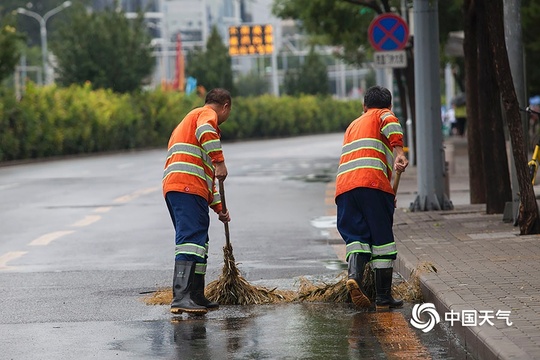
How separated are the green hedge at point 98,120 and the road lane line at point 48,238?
25491 millimetres

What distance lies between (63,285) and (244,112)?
2296 inches

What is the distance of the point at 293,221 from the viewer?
17844mm

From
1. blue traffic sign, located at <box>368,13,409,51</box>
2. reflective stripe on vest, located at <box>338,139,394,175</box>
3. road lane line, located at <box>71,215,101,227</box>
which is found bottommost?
road lane line, located at <box>71,215,101,227</box>

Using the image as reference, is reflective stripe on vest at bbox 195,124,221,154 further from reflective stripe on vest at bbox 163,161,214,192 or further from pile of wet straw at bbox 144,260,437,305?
pile of wet straw at bbox 144,260,437,305

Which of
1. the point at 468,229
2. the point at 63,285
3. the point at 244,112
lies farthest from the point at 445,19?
the point at 244,112

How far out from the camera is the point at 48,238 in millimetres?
15930

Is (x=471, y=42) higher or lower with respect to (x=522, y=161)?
higher

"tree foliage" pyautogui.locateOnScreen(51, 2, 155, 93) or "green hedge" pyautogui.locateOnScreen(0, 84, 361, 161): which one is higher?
"tree foliage" pyautogui.locateOnScreen(51, 2, 155, 93)

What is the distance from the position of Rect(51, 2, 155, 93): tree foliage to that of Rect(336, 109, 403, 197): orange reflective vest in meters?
49.6

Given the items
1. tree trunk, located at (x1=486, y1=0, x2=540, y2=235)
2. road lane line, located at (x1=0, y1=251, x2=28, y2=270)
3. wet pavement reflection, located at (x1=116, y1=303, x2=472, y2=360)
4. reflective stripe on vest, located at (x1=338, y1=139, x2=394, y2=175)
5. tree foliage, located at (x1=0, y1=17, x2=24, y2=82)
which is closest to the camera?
wet pavement reflection, located at (x1=116, y1=303, x2=472, y2=360)

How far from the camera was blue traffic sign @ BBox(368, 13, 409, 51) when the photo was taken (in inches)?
880

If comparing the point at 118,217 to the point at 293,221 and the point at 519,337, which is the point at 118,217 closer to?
the point at 293,221

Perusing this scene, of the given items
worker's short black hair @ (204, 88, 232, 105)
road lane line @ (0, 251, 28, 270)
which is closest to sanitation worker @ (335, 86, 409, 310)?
worker's short black hair @ (204, 88, 232, 105)

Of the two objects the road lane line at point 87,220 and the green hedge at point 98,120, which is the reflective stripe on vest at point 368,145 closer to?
the road lane line at point 87,220
